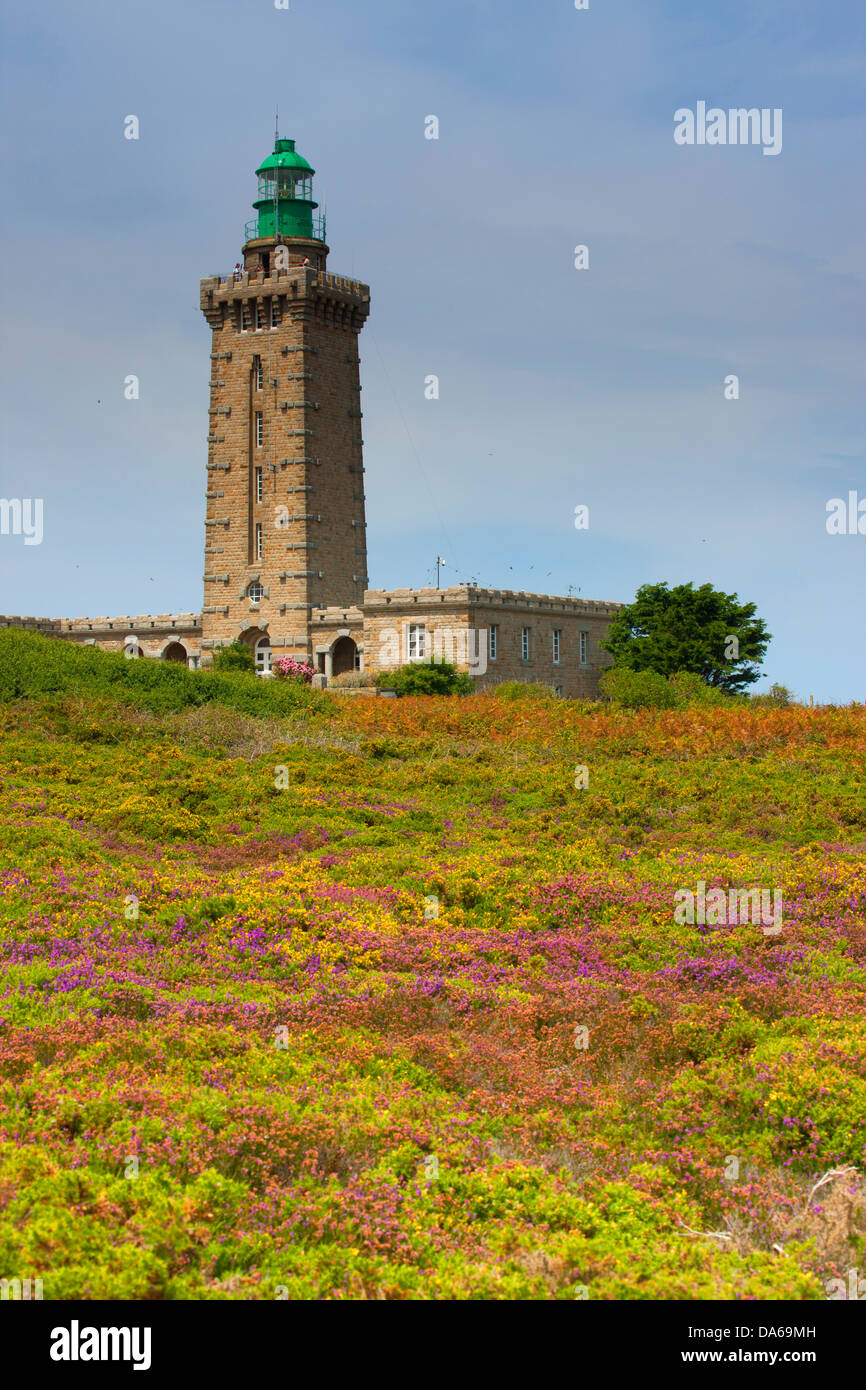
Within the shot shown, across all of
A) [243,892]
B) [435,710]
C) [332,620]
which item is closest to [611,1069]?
[243,892]

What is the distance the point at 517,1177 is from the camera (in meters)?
9.59

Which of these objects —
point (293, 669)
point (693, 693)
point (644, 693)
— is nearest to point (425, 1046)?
point (644, 693)

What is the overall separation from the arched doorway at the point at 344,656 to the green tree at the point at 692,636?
1118cm

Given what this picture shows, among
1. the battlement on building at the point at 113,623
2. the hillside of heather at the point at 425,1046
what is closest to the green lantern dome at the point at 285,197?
the battlement on building at the point at 113,623

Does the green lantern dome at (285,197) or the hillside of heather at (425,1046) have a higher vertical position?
the green lantern dome at (285,197)

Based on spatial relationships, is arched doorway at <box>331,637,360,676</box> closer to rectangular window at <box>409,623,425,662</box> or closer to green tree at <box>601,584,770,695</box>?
rectangular window at <box>409,623,425,662</box>

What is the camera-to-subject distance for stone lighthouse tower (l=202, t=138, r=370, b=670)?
194ft

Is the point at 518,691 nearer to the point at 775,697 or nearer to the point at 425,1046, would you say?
the point at 775,697

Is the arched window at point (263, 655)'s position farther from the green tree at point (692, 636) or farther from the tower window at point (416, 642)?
the green tree at point (692, 636)

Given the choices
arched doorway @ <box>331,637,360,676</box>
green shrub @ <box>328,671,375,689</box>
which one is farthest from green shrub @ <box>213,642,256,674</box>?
green shrub @ <box>328,671,375,689</box>

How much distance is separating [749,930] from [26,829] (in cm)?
1080

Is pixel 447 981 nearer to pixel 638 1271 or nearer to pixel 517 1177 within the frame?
pixel 517 1177

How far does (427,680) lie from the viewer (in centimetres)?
5088

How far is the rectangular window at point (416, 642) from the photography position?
54312mm
